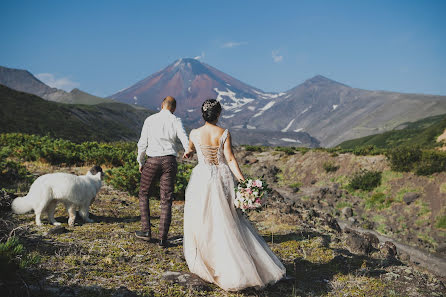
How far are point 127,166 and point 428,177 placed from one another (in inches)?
543

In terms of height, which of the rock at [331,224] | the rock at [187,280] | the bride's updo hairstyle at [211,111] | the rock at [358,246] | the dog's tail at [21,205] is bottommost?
the rock at [331,224]

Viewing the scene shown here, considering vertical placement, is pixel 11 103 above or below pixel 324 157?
above

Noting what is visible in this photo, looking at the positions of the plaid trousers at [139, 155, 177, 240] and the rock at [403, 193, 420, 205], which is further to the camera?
the rock at [403, 193, 420, 205]

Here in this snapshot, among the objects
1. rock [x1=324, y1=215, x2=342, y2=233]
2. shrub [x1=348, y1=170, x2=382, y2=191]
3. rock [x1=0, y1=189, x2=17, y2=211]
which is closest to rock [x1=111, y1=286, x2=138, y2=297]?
rock [x1=0, y1=189, x2=17, y2=211]

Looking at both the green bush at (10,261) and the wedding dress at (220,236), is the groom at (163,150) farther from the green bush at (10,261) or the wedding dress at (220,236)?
the green bush at (10,261)

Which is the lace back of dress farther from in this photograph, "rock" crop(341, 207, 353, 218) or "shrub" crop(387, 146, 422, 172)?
"shrub" crop(387, 146, 422, 172)

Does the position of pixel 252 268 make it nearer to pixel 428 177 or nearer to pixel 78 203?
pixel 78 203

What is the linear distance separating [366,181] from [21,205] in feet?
52.5

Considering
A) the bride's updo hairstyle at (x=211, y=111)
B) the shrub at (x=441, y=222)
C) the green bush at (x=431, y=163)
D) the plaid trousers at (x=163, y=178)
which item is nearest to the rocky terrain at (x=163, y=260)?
the plaid trousers at (x=163, y=178)

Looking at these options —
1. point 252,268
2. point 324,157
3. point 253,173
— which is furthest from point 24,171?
point 324,157

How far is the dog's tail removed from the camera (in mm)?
6043

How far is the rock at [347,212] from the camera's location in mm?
15591

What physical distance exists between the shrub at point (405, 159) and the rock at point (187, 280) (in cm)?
1568

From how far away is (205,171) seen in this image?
15.6 ft
